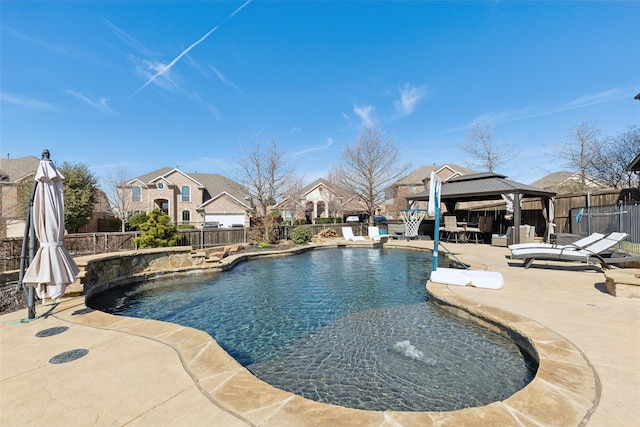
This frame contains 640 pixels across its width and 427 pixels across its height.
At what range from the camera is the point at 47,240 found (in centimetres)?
400

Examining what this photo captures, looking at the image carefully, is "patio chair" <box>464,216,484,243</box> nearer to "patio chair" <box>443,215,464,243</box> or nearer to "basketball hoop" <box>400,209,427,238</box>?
"patio chair" <box>443,215,464,243</box>

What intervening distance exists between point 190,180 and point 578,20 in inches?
1289

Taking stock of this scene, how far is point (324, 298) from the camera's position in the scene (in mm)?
6121

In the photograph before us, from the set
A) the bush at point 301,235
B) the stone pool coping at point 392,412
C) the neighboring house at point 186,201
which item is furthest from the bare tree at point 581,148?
the neighboring house at point 186,201

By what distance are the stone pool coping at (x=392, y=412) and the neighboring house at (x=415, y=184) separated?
3197 cm

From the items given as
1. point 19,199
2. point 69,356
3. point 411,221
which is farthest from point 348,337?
point 19,199

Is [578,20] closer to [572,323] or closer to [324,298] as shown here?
[572,323]

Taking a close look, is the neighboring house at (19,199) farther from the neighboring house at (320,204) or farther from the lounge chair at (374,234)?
the lounge chair at (374,234)

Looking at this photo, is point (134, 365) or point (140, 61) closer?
point (134, 365)

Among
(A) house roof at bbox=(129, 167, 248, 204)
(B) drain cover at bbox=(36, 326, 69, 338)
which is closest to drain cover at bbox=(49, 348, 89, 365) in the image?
(B) drain cover at bbox=(36, 326, 69, 338)

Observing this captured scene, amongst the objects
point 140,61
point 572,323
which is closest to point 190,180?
point 140,61

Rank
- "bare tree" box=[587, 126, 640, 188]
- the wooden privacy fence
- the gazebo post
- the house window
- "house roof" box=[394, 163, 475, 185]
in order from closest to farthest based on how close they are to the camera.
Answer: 1. the wooden privacy fence
2. the gazebo post
3. "bare tree" box=[587, 126, 640, 188]
4. the house window
5. "house roof" box=[394, 163, 475, 185]

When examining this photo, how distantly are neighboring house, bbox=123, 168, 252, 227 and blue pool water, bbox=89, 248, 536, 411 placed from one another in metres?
23.6

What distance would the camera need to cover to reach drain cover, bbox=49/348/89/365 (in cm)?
277
